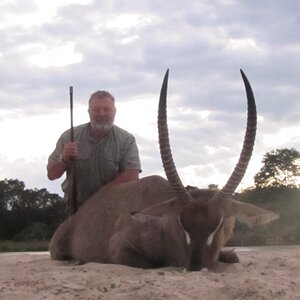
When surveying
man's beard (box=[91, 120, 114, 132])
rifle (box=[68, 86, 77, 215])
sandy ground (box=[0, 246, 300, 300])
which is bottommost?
sandy ground (box=[0, 246, 300, 300])

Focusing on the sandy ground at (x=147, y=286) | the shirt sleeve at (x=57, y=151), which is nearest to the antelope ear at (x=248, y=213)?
the sandy ground at (x=147, y=286)

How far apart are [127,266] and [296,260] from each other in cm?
197

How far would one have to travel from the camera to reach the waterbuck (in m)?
7.14

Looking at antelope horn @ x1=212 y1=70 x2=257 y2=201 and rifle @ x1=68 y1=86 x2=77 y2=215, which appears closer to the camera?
antelope horn @ x1=212 y1=70 x2=257 y2=201

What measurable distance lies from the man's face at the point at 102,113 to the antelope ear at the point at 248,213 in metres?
3.12

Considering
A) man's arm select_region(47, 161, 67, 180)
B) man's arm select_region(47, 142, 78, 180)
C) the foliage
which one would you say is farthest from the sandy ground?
the foliage

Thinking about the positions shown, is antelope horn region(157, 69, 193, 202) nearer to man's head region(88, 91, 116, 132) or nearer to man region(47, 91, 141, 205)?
man region(47, 91, 141, 205)

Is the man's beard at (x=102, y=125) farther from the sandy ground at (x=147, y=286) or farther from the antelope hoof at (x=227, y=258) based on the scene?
the sandy ground at (x=147, y=286)

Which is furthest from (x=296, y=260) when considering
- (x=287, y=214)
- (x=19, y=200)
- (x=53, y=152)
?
(x=19, y=200)

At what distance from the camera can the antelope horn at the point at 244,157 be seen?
7.23 meters

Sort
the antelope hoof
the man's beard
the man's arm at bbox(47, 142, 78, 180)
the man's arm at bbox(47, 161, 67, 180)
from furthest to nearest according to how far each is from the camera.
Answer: the man's beard
the man's arm at bbox(47, 161, 67, 180)
the man's arm at bbox(47, 142, 78, 180)
the antelope hoof

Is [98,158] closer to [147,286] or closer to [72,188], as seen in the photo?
[72,188]

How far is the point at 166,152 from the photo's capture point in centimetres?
758

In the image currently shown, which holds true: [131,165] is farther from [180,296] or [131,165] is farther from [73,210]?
[180,296]
